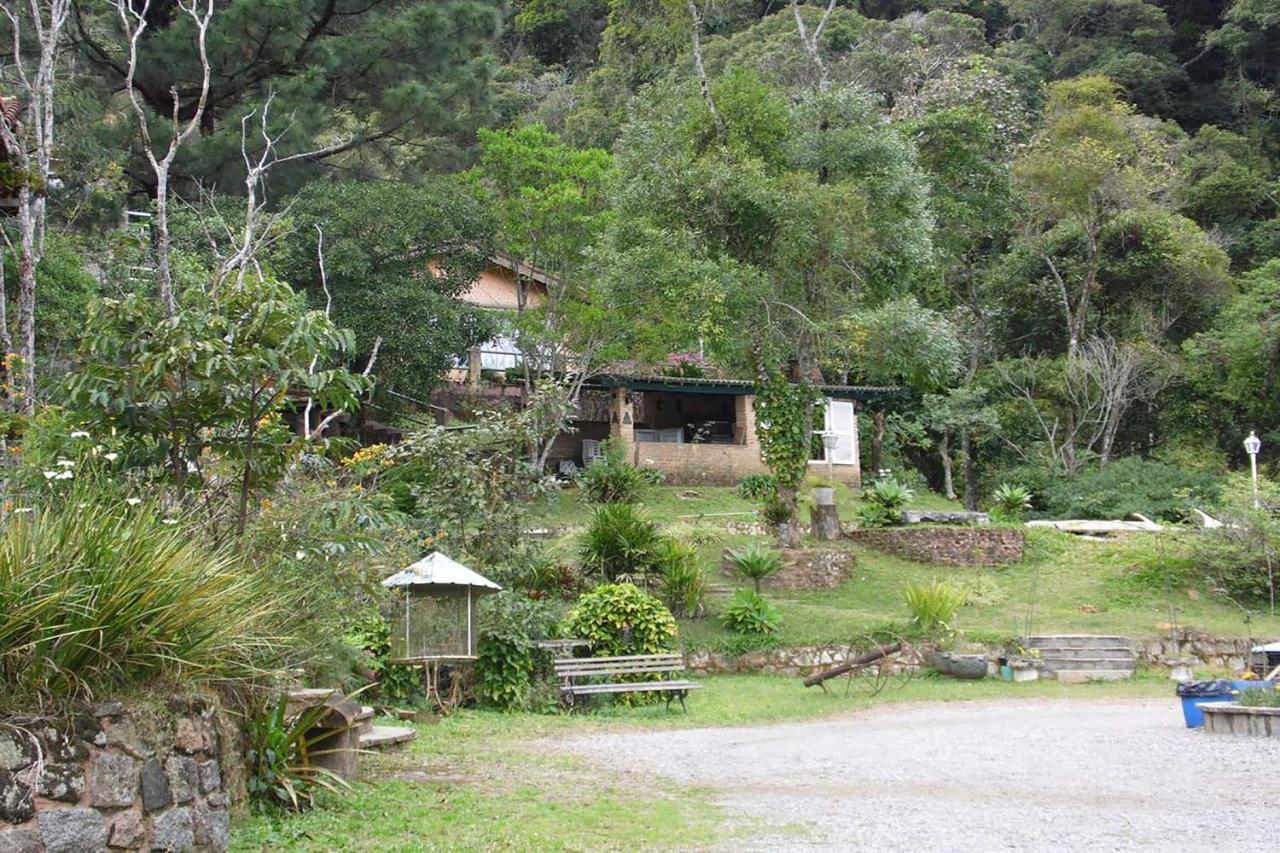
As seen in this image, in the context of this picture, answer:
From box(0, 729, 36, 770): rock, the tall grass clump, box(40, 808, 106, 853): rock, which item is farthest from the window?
box(0, 729, 36, 770): rock

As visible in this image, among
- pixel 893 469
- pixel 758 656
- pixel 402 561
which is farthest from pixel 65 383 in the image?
pixel 893 469

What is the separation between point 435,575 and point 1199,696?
7.89 m

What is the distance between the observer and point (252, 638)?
6582 millimetres

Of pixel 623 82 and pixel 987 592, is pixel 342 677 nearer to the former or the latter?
pixel 987 592

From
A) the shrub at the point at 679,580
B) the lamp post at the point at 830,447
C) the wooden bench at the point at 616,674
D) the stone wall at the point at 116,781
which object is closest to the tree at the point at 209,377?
the stone wall at the point at 116,781

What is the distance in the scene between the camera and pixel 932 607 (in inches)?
719

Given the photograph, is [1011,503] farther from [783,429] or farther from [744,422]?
[783,429]

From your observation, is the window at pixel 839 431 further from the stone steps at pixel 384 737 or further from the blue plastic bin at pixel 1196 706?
the stone steps at pixel 384 737

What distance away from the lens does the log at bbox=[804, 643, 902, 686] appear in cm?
1510

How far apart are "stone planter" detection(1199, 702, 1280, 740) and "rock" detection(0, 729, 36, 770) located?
10.7 metres

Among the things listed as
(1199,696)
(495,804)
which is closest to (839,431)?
(1199,696)

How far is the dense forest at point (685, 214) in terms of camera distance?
15312 mm

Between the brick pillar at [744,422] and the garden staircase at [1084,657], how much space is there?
50.2ft

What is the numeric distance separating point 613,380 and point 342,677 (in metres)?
21.6
